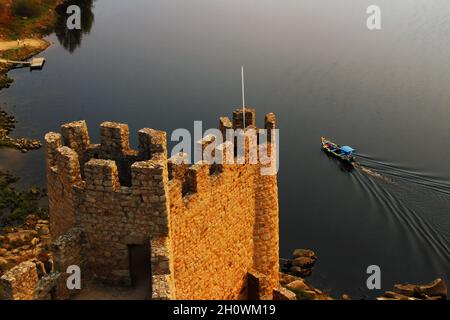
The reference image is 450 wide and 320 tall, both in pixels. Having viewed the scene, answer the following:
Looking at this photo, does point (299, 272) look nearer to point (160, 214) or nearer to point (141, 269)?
point (141, 269)

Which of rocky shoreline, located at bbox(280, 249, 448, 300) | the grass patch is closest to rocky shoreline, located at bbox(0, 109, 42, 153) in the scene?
the grass patch

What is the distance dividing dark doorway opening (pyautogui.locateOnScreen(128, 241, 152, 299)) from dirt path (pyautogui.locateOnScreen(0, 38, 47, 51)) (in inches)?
2856

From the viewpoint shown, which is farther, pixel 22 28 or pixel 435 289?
pixel 22 28

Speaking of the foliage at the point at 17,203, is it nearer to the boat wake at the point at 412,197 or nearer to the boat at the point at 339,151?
the boat at the point at 339,151

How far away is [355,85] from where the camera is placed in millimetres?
58000

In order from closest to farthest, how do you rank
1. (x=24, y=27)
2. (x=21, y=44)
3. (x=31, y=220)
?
(x=31, y=220), (x=21, y=44), (x=24, y=27)

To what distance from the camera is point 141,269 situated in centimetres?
1236

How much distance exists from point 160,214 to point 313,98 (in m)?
46.8

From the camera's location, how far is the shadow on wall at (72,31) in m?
78.9

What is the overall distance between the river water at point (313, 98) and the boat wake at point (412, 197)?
12cm

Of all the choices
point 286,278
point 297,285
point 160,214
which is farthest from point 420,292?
point 160,214

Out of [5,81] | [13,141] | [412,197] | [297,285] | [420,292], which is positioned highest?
[5,81]

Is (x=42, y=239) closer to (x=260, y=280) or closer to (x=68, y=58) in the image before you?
(x=260, y=280)

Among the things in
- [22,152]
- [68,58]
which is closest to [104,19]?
[68,58]
